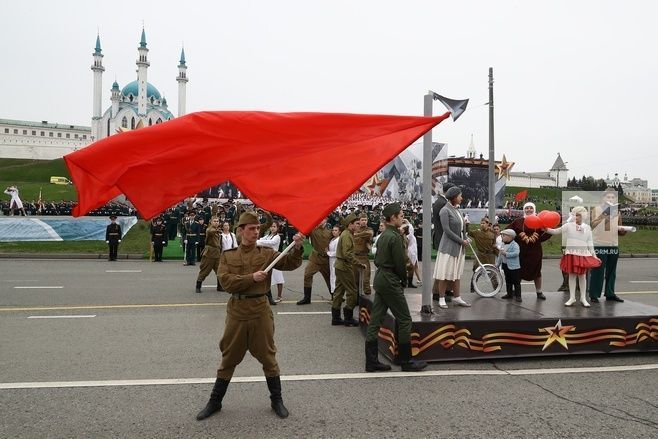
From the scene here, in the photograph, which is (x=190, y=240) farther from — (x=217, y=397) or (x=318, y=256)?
(x=217, y=397)

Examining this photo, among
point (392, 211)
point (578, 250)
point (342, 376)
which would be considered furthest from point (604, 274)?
point (342, 376)

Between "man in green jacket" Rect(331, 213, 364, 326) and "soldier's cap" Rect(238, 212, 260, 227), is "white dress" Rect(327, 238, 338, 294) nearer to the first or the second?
"man in green jacket" Rect(331, 213, 364, 326)

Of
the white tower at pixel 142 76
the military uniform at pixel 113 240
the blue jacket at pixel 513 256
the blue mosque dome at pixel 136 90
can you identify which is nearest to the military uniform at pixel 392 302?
the blue jacket at pixel 513 256

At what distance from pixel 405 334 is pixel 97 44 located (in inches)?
4812

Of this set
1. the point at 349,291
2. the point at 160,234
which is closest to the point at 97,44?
the point at 160,234

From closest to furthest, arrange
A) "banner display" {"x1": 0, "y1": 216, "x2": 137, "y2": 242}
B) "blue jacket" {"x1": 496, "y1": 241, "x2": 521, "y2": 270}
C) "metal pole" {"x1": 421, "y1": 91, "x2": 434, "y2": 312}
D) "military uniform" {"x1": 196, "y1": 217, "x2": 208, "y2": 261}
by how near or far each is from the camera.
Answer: "metal pole" {"x1": 421, "y1": 91, "x2": 434, "y2": 312}
"blue jacket" {"x1": 496, "y1": 241, "x2": 521, "y2": 270}
"military uniform" {"x1": 196, "y1": 217, "x2": 208, "y2": 261}
"banner display" {"x1": 0, "y1": 216, "x2": 137, "y2": 242}

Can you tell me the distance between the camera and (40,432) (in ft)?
14.1

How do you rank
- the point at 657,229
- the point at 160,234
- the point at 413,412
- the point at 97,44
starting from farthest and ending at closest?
the point at 97,44
the point at 657,229
the point at 160,234
the point at 413,412

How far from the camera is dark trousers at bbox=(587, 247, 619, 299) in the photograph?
834 centimetres

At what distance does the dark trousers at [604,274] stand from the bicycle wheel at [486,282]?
56.4 inches

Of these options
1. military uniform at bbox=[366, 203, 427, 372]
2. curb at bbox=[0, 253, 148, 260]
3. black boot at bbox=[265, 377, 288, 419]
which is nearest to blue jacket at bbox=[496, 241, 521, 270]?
military uniform at bbox=[366, 203, 427, 372]

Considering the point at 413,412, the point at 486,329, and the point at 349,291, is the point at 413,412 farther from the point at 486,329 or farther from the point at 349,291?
the point at 349,291

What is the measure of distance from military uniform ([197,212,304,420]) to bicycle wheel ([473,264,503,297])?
486 centimetres

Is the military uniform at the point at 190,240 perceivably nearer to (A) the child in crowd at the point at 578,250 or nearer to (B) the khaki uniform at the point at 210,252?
(B) the khaki uniform at the point at 210,252
